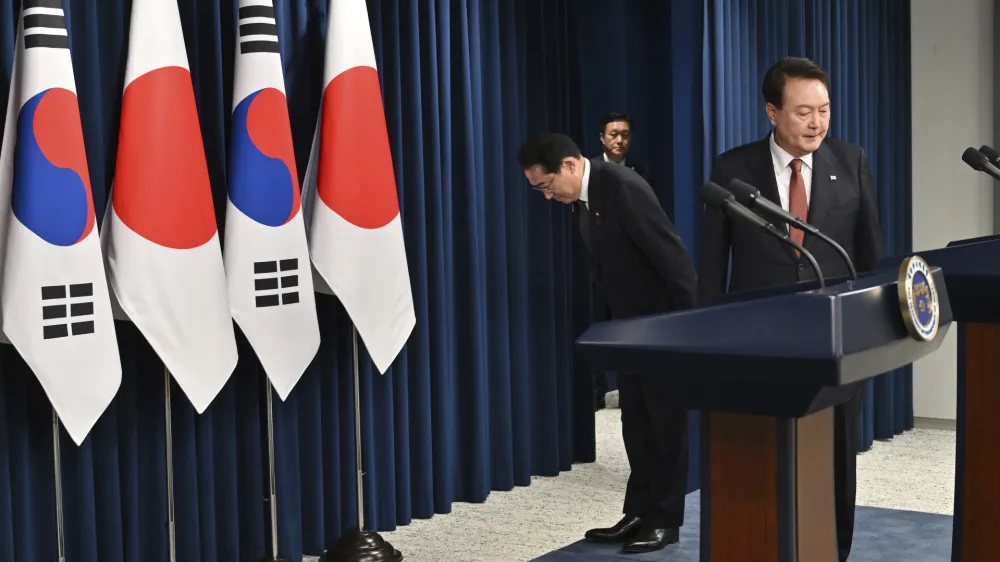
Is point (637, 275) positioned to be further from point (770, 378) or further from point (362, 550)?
point (770, 378)

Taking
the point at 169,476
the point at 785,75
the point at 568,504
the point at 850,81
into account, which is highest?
the point at 850,81

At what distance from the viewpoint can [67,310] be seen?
295 centimetres

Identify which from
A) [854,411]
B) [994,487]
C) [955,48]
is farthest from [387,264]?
[955,48]

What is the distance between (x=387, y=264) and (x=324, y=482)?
0.81 meters

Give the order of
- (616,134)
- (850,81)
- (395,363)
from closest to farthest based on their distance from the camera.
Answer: (395,363)
(850,81)
(616,134)

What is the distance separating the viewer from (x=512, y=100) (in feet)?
15.7

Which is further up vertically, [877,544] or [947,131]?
[947,131]

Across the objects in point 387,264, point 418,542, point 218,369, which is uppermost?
point 387,264

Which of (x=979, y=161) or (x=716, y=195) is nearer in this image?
(x=716, y=195)

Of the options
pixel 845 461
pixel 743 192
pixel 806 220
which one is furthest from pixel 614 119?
pixel 743 192

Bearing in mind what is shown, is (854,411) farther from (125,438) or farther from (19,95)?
(19,95)

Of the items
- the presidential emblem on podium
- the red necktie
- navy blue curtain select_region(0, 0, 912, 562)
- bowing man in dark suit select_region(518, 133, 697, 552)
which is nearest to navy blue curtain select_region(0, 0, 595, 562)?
navy blue curtain select_region(0, 0, 912, 562)

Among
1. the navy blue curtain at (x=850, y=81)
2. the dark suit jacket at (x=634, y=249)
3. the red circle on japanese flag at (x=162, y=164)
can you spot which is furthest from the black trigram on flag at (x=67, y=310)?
the navy blue curtain at (x=850, y=81)

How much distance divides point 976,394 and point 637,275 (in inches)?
49.3
